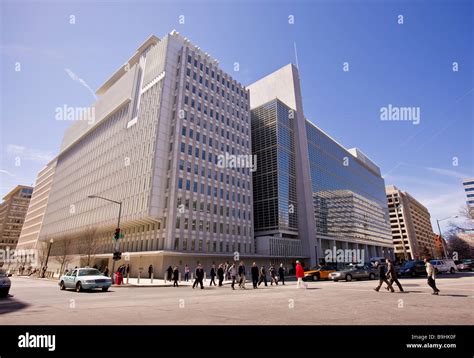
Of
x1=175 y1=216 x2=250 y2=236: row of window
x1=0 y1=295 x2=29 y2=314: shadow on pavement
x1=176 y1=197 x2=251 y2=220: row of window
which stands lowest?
x1=0 y1=295 x2=29 y2=314: shadow on pavement

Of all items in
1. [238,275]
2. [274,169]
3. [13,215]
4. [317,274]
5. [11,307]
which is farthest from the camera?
[13,215]

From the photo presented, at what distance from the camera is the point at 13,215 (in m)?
130

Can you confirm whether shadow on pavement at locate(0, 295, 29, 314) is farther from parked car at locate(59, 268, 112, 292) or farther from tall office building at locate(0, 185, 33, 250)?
tall office building at locate(0, 185, 33, 250)

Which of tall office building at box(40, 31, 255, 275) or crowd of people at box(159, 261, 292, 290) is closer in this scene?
crowd of people at box(159, 261, 292, 290)

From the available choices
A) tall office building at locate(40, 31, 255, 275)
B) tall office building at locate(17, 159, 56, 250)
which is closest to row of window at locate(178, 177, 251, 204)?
tall office building at locate(40, 31, 255, 275)

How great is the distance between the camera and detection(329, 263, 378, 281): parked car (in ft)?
86.5

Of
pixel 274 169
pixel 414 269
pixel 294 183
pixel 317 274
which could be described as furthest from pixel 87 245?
pixel 414 269

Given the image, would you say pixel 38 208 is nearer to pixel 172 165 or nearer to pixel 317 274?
pixel 172 165

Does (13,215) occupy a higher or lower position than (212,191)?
higher

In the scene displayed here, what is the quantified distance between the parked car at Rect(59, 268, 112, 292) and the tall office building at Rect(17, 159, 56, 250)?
88803mm

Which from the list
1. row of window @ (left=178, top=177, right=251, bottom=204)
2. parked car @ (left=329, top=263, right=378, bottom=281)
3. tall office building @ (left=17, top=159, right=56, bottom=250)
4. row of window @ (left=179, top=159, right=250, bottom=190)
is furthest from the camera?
tall office building @ (left=17, top=159, right=56, bottom=250)

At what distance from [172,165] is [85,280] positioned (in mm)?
28601

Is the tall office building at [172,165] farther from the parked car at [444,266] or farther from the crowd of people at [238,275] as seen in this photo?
the parked car at [444,266]
